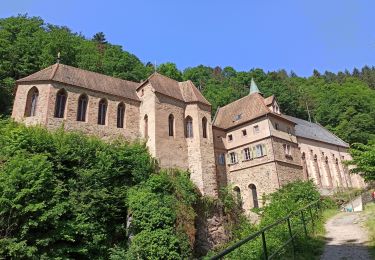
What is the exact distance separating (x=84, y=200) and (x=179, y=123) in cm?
1185

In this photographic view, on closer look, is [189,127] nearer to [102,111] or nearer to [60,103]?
[102,111]

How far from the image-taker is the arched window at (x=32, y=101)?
25172 millimetres

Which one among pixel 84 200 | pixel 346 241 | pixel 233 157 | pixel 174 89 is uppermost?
pixel 174 89

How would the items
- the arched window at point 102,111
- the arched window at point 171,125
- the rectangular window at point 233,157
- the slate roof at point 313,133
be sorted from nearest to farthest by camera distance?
the arched window at point 102,111 < the arched window at point 171,125 < the rectangular window at point 233,157 < the slate roof at point 313,133

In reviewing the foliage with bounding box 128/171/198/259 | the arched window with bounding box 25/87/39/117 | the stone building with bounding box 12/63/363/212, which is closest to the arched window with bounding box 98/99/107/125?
the stone building with bounding box 12/63/363/212

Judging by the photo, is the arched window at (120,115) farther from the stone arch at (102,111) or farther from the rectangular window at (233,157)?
the rectangular window at (233,157)

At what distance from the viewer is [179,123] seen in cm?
2856

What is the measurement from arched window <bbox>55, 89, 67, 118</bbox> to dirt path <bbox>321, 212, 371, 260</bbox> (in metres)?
20.4

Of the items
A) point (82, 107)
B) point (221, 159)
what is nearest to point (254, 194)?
point (221, 159)

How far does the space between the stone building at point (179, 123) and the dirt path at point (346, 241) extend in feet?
41.2

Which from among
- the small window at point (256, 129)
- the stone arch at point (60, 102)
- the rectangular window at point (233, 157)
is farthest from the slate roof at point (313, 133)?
the stone arch at point (60, 102)

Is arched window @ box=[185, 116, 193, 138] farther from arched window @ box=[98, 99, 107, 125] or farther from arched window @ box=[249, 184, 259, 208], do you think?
arched window @ box=[249, 184, 259, 208]

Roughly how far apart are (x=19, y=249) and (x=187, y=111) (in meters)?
18.3

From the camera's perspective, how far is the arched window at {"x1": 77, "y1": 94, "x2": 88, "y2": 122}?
26.2 m
